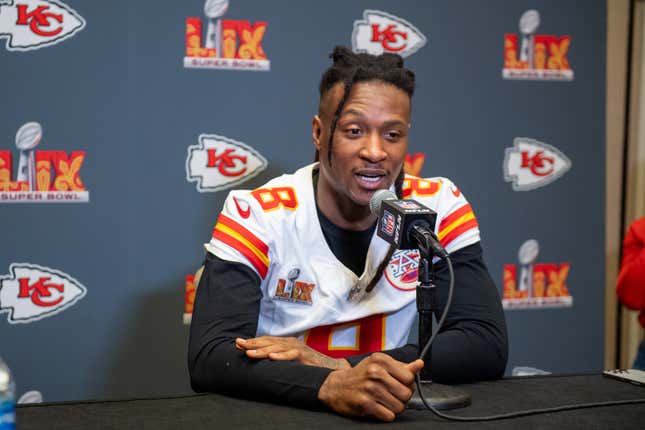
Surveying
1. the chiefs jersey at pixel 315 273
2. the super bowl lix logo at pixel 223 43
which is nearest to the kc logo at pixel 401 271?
the chiefs jersey at pixel 315 273

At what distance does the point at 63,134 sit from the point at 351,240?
3.25ft

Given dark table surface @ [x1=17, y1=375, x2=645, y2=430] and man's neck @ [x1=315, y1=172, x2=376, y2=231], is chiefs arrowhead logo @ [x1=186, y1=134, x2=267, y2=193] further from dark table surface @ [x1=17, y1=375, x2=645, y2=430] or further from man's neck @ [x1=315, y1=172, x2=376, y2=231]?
dark table surface @ [x1=17, y1=375, x2=645, y2=430]

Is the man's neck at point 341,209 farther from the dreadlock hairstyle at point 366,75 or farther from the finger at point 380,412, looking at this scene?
the finger at point 380,412

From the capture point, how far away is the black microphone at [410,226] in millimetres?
1110

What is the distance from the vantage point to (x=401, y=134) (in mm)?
1650

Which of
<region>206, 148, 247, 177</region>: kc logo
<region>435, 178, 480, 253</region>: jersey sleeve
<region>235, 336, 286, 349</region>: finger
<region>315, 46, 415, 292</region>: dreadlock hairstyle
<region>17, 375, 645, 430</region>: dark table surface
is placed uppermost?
<region>315, 46, 415, 292</region>: dreadlock hairstyle

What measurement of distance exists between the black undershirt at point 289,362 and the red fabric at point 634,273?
99 centimetres

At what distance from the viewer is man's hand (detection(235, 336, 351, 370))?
51.2 inches

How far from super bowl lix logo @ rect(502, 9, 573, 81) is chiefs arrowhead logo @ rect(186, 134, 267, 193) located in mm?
961

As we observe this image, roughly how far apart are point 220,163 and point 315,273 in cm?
78

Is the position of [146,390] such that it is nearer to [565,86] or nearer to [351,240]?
[351,240]

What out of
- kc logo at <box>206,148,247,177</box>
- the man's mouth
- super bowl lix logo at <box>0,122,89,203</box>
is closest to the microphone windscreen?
the man's mouth

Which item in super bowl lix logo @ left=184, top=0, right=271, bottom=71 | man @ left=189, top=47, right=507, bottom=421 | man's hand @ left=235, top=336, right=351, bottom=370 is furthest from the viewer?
super bowl lix logo @ left=184, top=0, right=271, bottom=71

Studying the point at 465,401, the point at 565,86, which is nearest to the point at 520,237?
the point at 565,86
